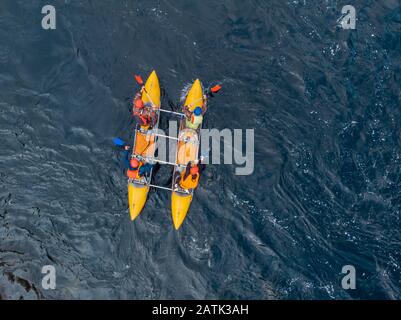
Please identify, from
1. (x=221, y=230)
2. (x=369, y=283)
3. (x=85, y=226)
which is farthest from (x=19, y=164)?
(x=369, y=283)

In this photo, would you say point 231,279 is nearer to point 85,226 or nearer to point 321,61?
point 85,226

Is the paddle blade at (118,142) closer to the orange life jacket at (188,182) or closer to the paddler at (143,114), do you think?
the paddler at (143,114)

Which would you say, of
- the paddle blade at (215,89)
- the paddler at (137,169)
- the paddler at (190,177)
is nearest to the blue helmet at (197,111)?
the paddle blade at (215,89)

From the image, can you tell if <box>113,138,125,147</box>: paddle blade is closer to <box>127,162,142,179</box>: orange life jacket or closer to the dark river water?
the dark river water

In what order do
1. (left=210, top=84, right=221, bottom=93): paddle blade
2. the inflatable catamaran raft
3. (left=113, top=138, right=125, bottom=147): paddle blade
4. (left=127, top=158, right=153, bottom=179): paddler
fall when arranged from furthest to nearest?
(left=210, top=84, right=221, bottom=93): paddle blade, (left=113, top=138, right=125, bottom=147): paddle blade, the inflatable catamaran raft, (left=127, top=158, right=153, bottom=179): paddler

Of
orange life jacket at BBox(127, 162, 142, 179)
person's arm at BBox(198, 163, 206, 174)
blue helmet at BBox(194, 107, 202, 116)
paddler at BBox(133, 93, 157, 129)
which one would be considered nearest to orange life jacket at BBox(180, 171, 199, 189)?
person's arm at BBox(198, 163, 206, 174)
